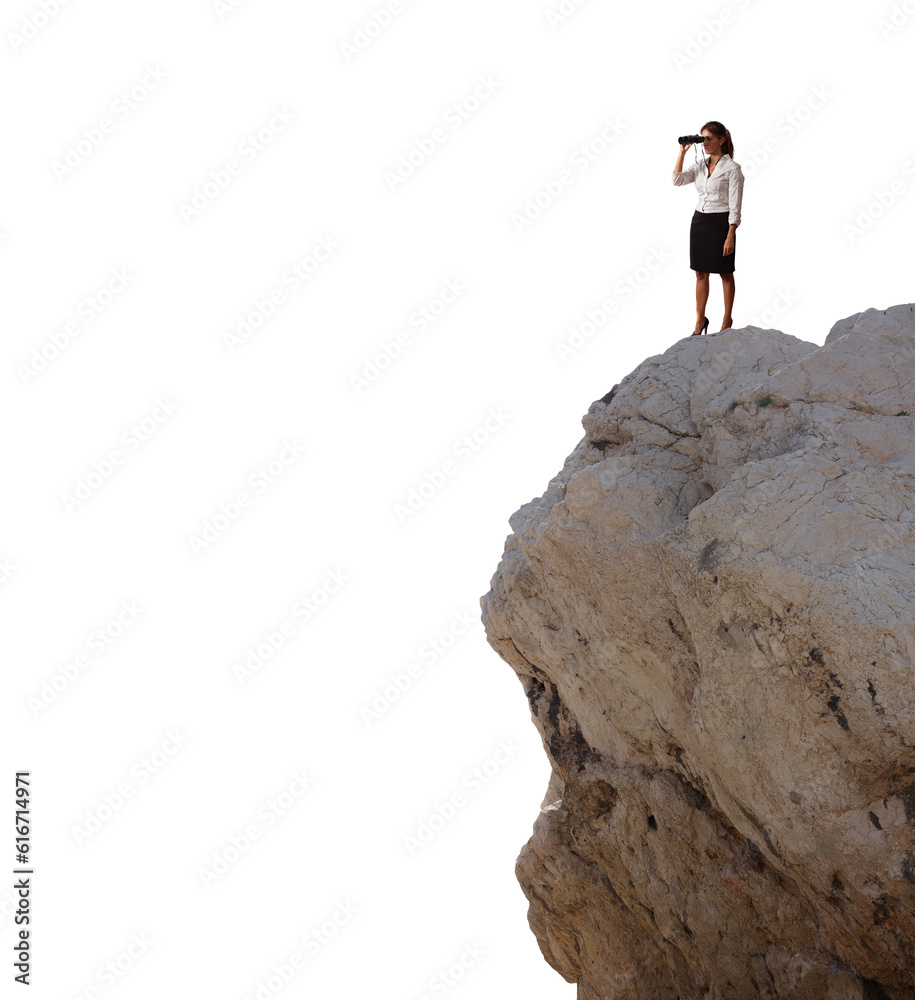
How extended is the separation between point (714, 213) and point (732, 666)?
16.9 feet

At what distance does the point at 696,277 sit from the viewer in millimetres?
11336

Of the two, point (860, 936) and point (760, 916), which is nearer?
point (860, 936)

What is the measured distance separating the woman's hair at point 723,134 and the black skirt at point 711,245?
2.07 ft

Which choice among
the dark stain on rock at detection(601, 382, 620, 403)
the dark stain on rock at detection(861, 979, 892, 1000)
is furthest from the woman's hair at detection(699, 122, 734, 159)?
the dark stain on rock at detection(861, 979, 892, 1000)

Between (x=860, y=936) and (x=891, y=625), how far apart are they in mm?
2564

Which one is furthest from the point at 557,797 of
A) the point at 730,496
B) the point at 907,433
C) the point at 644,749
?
the point at 907,433

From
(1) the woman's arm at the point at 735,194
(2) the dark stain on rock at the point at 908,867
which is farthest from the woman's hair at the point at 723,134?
(2) the dark stain on rock at the point at 908,867

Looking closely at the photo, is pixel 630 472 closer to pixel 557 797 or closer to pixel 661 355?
pixel 661 355

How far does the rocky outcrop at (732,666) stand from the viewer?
786cm

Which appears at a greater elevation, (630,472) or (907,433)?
(630,472)

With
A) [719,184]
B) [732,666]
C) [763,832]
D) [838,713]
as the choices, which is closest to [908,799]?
[838,713]

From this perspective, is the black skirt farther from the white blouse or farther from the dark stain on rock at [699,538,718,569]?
the dark stain on rock at [699,538,718,569]

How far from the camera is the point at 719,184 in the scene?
11117 millimetres

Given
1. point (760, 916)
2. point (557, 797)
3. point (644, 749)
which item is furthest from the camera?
point (557, 797)
